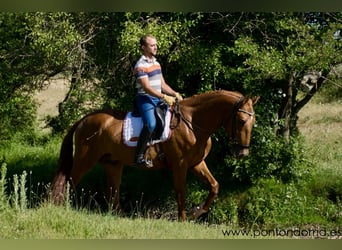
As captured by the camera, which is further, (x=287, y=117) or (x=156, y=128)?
(x=287, y=117)

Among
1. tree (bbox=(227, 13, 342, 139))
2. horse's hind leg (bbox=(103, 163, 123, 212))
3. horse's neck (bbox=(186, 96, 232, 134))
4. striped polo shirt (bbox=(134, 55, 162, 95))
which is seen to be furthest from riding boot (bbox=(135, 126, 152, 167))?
tree (bbox=(227, 13, 342, 139))

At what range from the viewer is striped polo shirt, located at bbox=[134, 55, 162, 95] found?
7.14 metres

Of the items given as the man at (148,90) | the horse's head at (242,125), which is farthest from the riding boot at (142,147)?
the horse's head at (242,125)

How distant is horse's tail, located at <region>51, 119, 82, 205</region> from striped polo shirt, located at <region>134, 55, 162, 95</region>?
1.69 metres

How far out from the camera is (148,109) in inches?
289

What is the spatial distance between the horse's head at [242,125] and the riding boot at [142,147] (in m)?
1.21

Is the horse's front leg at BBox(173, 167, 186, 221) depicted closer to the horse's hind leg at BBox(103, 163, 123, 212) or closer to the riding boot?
the riding boot

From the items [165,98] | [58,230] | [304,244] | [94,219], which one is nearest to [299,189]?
[165,98]

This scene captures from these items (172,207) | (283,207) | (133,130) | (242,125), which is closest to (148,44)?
(133,130)

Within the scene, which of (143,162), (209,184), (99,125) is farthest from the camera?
(99,125)

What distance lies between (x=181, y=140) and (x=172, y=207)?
2.72m

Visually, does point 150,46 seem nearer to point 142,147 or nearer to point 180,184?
point 142,147

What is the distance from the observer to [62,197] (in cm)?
773

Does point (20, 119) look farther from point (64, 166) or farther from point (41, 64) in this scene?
point (64, 166)
